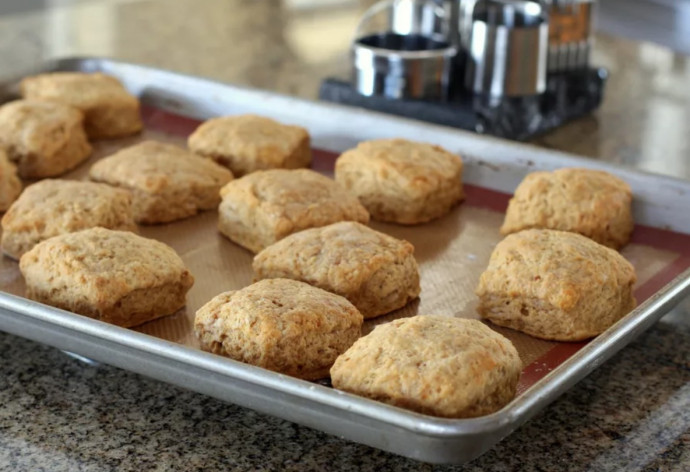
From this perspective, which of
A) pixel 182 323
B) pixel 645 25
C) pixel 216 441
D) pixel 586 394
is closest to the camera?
pixel 216 441

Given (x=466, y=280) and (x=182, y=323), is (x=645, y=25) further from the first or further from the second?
(x=182, y=323)

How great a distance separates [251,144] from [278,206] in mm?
337

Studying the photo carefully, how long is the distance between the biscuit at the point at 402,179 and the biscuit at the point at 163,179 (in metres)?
0.25

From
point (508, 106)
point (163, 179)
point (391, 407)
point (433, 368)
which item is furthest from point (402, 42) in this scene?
point (391, 407)

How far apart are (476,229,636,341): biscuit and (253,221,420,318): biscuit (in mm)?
129

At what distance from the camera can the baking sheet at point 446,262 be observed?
1.64 metres

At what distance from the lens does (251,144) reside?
A: 221cm

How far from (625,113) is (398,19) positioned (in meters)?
0.62

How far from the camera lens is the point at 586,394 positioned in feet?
5.02

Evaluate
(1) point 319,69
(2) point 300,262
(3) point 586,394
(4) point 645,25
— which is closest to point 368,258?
(2) point 300,262

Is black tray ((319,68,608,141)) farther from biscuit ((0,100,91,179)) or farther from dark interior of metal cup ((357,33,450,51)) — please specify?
biscuit ((0,100,91,179))

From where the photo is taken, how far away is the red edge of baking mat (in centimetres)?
154

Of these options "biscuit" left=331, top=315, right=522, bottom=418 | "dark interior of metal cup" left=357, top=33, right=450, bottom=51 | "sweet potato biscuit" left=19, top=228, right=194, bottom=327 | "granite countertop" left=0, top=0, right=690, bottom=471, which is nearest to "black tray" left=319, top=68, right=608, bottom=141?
"dark interior of metal cup" left=357, top=33, right=450, bottom=51

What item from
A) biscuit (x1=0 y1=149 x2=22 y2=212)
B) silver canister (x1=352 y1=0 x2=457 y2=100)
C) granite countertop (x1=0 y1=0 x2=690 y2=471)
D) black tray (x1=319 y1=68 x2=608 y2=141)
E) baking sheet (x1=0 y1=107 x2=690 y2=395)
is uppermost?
silver canister (x1=352 y1=0 x2=457 y2=100)
